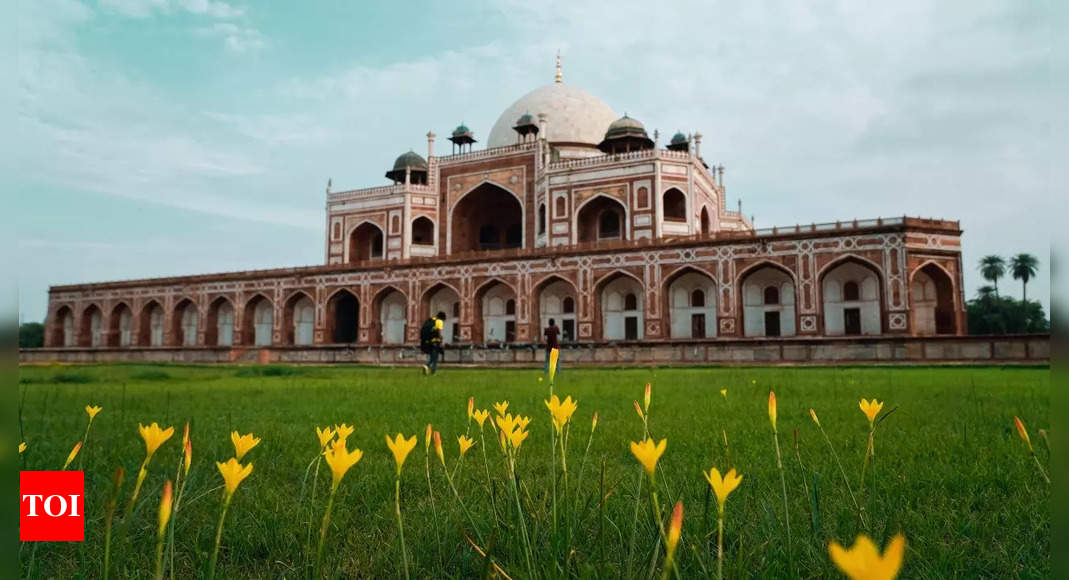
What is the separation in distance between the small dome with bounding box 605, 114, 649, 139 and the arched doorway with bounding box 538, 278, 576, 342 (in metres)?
8.28

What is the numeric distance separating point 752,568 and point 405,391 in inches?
214

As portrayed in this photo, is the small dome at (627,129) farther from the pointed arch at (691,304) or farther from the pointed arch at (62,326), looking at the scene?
the pointed arch at (62,326)

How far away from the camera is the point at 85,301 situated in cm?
3541

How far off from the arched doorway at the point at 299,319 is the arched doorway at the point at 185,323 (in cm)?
545

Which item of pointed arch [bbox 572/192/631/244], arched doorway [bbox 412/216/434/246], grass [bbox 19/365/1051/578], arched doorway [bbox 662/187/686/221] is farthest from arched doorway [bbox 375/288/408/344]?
grass [bbox 19/365/1051/578]

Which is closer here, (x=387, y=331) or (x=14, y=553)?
(x=14, y=553)

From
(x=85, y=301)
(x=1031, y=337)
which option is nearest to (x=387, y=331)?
(x=85, y=301)

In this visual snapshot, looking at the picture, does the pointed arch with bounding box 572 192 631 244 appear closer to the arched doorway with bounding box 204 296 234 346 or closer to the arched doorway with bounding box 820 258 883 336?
the arched doorway with bounding box 820 258 883 336

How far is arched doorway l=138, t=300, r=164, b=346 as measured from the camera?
33.4 m

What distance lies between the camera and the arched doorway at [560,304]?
2670 centimetres

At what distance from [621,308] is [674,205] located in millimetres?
6303

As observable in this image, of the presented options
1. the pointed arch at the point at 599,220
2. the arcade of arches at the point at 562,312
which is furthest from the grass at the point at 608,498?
the pointed arch at the point at 599,220

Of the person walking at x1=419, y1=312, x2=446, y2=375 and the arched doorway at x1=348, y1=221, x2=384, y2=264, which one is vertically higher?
the arched doorway at x1=348, y1=221, x2=384, y2=264

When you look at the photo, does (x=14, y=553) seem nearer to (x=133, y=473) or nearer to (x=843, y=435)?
(x=133, y=473)
